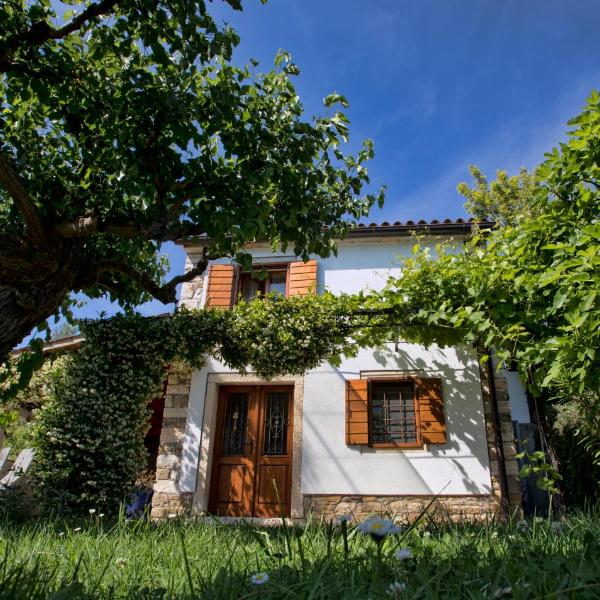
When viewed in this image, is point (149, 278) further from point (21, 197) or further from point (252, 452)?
point (252, 452)

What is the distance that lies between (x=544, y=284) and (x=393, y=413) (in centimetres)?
403

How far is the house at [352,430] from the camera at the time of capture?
7.16m

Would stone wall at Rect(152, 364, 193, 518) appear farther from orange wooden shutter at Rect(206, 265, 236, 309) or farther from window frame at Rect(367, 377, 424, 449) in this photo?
window frame at Rect(367, 377, 424, 449)

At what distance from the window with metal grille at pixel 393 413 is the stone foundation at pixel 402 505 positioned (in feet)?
2.69

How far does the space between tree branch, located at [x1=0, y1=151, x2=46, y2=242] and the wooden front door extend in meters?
5.09

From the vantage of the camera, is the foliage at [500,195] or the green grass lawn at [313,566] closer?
the green grass lawn at [313,566]

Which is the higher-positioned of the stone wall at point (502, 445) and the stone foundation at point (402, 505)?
the stone wall at point (502, 445)

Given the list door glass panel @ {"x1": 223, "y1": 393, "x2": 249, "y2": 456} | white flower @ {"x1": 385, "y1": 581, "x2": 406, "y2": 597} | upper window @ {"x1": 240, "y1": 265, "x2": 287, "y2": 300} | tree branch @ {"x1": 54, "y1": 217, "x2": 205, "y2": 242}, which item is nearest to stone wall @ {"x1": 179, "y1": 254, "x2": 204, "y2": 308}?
upper window @ {"x1": 240, "y1": 265, "x2": 287, "y2": 300}

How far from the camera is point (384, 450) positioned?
7.43 meters

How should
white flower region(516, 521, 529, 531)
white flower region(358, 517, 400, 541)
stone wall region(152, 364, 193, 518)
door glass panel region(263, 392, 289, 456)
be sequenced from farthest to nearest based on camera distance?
door glass panel region(263, 392, 289, 456) < stone wall region(152, 364, 193, 518) < white flower region(516, 521, 529, 531) < white flower region(358, 517, 400, 541)

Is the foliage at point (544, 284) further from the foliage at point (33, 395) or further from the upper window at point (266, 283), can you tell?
the foliage at point (33, 395)

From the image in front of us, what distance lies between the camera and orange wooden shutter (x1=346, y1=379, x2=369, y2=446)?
7.45 m

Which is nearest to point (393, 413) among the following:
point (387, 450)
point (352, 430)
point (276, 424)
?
point (387, 450)

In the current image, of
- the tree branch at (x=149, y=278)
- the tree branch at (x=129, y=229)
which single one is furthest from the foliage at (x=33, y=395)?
the tree branch at (x=129, y=229)
